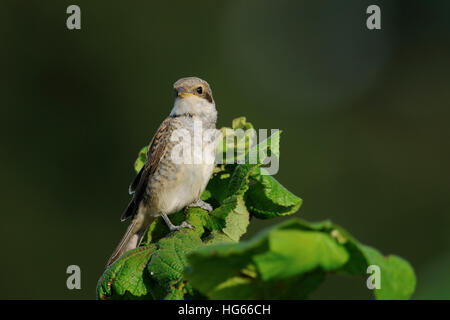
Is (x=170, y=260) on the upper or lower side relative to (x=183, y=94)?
lower

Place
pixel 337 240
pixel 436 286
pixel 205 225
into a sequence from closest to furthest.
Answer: pixel 337 240 → pixel 436 286 → pixel 205 225

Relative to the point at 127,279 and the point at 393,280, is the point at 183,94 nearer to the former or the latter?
the point at 127,279

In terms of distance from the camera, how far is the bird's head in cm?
436

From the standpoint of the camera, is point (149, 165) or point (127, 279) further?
point (149, 165)

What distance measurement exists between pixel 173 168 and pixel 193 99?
634mm

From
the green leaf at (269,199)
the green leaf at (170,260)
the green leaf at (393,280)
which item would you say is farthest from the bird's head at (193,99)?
the green leaf at (393,280)

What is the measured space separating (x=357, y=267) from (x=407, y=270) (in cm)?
11

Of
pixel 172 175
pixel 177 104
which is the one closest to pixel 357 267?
pixel 172 175

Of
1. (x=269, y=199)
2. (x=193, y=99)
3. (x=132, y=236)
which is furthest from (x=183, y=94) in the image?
(x=269, y=199)

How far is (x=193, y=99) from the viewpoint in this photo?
4.43 metres

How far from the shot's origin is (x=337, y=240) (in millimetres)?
1173

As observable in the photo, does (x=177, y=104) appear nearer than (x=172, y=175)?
No

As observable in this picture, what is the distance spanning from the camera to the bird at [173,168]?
12.2 feet

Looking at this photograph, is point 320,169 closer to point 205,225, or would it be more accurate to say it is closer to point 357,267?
point 205,225
